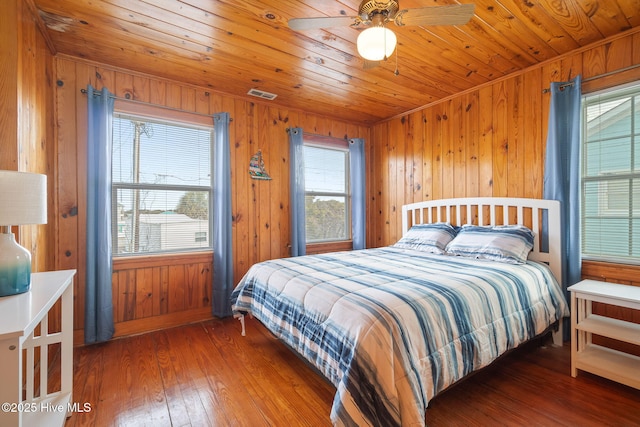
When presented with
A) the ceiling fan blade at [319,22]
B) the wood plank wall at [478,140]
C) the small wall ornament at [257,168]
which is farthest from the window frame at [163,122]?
the wood plank wall at [478,140]

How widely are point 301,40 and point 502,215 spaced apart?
8.12 feet

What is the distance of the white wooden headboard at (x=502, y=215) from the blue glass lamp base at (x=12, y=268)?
11.2 ft

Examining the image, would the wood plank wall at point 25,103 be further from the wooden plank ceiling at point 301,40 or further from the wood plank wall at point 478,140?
the wood plank wall at point 478,140

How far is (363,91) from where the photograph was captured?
10.6 ft

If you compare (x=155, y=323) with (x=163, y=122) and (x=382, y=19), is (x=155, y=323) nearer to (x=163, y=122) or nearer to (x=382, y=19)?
(x=163, y=122)

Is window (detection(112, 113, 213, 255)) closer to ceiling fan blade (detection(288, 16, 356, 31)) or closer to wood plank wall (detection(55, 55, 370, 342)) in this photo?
wood plank wall (detection(55, 55, 370, 342))

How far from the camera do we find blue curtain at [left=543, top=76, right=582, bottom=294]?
2.36 m

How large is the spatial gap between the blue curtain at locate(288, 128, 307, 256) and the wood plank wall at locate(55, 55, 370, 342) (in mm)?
116

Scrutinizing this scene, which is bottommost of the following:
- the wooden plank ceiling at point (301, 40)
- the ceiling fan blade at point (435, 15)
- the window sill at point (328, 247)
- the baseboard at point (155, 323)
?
the baseboard at point (155, 323)

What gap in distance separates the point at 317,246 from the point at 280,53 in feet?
7.46

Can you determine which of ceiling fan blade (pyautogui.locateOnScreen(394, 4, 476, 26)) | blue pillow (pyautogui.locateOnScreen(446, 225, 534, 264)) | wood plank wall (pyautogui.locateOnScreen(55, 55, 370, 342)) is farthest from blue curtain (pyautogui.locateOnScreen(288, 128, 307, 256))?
ceiling fan blade (pyautogui.locateOnScreen(394, 4, 476, 26))

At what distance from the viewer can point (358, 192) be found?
13.4ft

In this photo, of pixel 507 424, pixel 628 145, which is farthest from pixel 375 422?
pixel 628 145

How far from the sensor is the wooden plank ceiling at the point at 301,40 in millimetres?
1911
